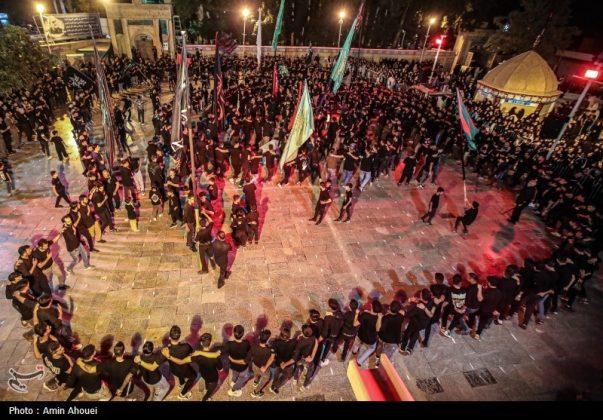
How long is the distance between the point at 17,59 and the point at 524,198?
25841 mm

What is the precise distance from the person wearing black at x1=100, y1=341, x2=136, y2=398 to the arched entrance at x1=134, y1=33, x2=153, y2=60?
105 feet

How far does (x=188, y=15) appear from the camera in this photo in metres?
36.7

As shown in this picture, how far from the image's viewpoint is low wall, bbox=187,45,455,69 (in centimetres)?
3450

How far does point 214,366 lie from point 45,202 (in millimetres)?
10119

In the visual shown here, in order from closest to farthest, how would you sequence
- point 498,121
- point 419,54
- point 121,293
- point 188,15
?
1. point 121,293
2. point 498,121
3. point 188,15
4. point 419,54

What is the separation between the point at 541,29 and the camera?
32.7 metres

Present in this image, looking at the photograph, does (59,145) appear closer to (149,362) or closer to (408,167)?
(149,362)

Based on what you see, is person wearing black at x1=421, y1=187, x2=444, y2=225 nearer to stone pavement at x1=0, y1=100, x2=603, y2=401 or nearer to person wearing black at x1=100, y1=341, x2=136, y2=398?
stone pavement at x1=0, y1=100, x2=603, y2=401

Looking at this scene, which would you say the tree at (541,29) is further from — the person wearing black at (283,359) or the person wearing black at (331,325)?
the person wearing black at (283,359)

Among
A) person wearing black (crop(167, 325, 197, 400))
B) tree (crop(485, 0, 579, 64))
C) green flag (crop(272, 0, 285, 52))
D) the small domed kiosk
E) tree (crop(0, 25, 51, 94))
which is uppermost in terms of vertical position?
tree (crop(485, 0, 579, 64))

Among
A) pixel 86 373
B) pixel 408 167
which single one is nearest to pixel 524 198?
pixel 408 167

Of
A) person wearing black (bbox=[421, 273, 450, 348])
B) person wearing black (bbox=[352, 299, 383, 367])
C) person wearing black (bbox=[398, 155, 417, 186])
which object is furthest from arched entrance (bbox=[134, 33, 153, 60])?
person wearing black (bbox=[421, 273, 450, 348])
